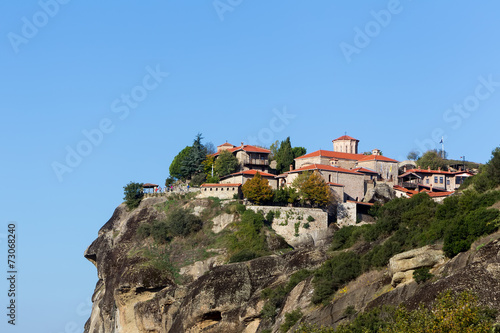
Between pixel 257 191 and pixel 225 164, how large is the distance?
1222 cm

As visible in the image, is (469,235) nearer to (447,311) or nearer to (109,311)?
(447,311)

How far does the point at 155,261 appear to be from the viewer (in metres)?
80.2

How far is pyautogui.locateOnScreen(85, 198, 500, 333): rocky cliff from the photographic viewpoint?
40.4m

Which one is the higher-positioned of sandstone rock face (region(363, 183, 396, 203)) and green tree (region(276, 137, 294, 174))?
green tree (region(276, 137, 294, 174))

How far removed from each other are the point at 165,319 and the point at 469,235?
33563 mm

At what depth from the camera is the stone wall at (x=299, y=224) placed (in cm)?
8125

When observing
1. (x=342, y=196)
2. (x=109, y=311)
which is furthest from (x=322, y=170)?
(x=109, y=311)

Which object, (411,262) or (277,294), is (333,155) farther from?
(411,262)

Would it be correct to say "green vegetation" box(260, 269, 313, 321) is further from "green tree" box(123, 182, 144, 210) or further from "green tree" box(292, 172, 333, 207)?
"green tree" box(123, 182, 144, 210)

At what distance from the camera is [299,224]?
81938 mm

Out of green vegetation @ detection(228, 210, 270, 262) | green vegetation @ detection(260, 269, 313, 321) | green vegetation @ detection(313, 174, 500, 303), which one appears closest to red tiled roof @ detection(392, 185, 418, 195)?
green vegetation @ detection(228, 210, 270, 262)

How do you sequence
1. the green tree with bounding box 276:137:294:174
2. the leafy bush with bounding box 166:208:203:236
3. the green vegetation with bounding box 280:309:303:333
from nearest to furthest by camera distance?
1. the green vegetation with bounding box 280:309:303:333
2. the leafy bush with bounding box 166:208:203:236
3. the green tree with bounding box 276:137:294:174

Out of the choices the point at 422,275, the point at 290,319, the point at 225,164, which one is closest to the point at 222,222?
the point at 225,164

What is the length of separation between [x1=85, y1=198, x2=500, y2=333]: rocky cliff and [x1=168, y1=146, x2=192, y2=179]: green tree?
9.63 meters
